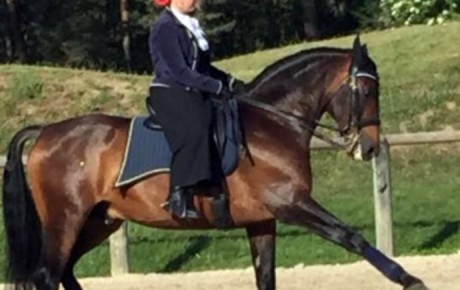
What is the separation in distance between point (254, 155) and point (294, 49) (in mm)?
20236

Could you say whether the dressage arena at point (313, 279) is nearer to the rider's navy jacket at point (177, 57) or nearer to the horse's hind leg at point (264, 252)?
the horse's hind leg at point (264, 252)

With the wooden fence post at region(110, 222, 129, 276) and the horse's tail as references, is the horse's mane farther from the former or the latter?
the wooden fence post at region(110, 222, 129, 276)

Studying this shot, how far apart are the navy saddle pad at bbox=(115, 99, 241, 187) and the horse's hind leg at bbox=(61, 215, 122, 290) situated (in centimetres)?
53

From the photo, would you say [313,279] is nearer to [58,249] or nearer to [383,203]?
[383,203]

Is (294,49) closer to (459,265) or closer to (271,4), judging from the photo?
(459,265)

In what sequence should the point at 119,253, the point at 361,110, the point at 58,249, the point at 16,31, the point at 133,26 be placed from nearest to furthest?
the point at 361,110 → the point at 58,249 → the point at 119,253 → the point at 133,26 → the point at 16,31

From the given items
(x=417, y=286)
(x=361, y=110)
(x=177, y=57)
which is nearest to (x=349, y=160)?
(x=361, y=110)

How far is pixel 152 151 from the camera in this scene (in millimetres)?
9516

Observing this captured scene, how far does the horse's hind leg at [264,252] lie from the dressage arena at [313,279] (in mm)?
2436

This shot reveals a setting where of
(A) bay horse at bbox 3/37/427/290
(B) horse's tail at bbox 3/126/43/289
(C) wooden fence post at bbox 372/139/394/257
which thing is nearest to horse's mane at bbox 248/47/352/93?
(A) bay horse at bbox 3/37/427/290

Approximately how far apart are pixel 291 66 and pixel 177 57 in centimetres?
85

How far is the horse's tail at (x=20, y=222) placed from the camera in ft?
33.0

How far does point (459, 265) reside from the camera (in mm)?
12641

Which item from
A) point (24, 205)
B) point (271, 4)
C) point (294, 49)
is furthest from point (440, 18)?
point (271, 4)
